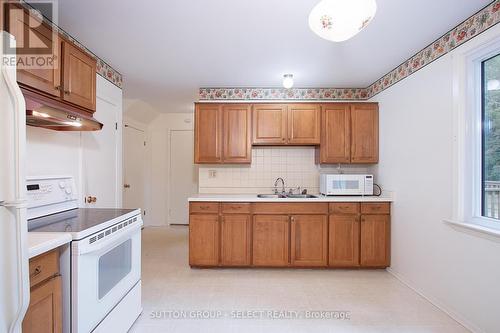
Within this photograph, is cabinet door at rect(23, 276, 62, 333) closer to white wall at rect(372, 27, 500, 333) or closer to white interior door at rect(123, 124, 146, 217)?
white wall at rect(372, 27, 500, 333)

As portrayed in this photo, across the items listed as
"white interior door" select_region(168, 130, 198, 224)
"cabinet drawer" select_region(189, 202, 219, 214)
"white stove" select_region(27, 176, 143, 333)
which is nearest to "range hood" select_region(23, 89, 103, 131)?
"white stove" select_region(27, 176, 143, 333)

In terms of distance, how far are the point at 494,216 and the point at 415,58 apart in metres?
1.60

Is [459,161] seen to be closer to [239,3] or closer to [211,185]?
[239,3]

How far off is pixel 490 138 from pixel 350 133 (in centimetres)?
150

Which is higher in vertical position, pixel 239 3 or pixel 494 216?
pixel 239 3

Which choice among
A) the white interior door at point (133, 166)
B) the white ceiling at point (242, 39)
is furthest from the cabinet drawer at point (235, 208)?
the white interior door at point (133, 166)

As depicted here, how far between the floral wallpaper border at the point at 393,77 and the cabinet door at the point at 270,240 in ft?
5.47

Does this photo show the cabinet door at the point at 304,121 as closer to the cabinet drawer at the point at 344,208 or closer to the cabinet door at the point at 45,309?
the cabinet drawer at the point at 344,208

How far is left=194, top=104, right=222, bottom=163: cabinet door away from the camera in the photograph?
3.32 metres

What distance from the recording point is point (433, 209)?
91.0 inches

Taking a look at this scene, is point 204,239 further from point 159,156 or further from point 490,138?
point 490,138

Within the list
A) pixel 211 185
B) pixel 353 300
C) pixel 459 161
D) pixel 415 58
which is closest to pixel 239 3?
pixel 415 58

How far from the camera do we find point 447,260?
2137 millimetres

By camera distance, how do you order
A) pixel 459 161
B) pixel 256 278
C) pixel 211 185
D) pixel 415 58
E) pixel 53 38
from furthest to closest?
pixel 211 185 < pixel 256 278 < pixel 415 58 < pixel 459 161 < pixel 53 38
